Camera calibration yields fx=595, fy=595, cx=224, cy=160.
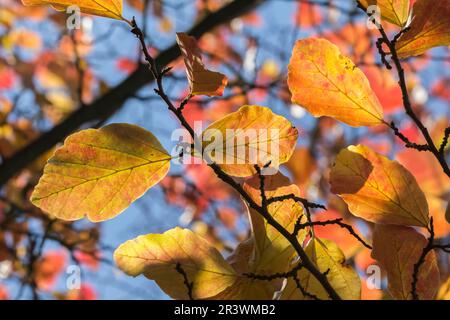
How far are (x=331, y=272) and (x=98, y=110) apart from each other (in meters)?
1.10

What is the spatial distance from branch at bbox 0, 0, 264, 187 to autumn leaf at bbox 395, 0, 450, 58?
1.05 m

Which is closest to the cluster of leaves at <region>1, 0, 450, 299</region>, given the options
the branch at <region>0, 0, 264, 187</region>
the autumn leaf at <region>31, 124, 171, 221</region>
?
the autumn leaf at <region>31, 124, 171, 221</region>

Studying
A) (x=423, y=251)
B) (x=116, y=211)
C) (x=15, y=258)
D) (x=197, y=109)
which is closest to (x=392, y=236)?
(x=423, y=251)

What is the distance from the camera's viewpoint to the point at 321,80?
64 cm

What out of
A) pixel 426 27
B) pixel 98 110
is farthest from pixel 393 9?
pixel 98 110

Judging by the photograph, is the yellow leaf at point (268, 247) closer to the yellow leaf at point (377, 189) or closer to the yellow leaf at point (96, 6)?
the yellow leaf at point (377, 189)

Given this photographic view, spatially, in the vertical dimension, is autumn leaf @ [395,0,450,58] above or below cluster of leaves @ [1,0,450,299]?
above

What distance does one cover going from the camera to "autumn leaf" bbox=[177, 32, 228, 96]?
1.99ft

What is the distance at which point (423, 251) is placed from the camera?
24.5 inches

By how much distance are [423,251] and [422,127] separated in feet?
0.43

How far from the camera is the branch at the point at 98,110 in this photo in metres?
1.62

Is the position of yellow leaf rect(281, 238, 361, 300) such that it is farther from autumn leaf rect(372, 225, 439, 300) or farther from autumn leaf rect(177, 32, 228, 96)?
autumn leaf rect(177, 32, 228, 96)

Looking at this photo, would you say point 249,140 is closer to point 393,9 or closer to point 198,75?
point 198,75
